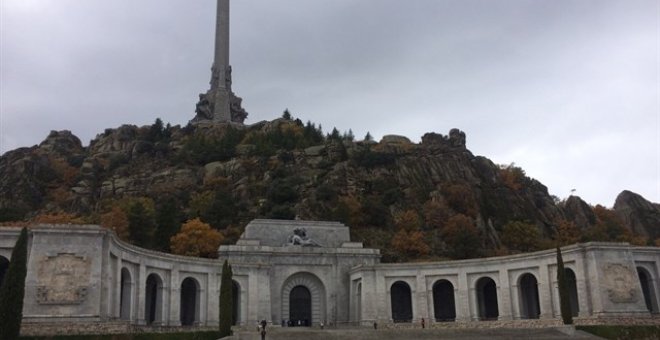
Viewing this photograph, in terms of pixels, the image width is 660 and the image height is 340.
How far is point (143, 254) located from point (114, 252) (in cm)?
469

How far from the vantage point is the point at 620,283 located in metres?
37.6

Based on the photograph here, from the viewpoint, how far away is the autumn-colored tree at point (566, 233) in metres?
74.5

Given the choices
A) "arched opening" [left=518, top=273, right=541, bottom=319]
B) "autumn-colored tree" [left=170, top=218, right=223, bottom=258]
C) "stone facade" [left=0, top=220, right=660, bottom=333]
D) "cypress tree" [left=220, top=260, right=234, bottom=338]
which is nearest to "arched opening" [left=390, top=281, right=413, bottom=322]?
"stone facade" [left=0, top=220, right=660, bottom=333]

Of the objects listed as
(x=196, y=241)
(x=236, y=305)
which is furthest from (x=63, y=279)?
(x=196, y=241)

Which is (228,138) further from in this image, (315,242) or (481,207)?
(315,242)

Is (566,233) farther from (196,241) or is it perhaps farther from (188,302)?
(188,302)

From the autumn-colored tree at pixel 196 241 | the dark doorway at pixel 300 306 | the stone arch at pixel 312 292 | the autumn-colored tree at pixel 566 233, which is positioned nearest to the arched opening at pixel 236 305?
the stone arch at pixel 312 292

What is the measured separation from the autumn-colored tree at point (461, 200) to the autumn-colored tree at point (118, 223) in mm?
41209

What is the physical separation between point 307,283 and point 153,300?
40.7 ft

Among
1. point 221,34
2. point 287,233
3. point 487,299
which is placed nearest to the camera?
point 487,299

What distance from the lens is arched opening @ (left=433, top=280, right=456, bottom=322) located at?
48250mm

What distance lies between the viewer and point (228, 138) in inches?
3900

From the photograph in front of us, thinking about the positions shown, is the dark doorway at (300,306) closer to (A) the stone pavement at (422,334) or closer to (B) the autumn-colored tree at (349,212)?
(A) the stone pavement at (422,334)

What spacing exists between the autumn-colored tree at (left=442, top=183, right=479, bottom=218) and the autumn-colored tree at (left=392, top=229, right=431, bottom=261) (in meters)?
13.7
